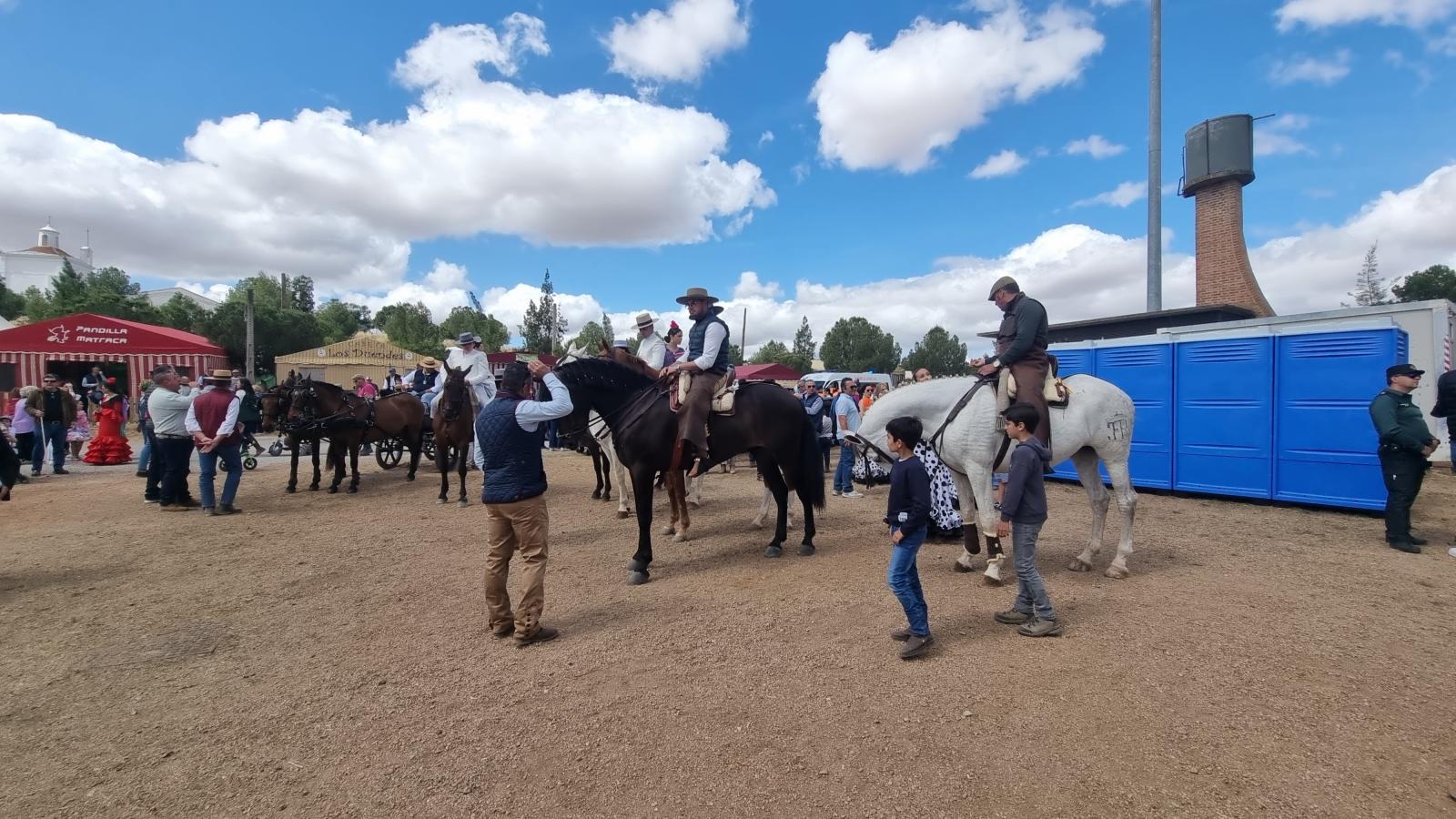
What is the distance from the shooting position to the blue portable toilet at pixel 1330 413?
311 inches

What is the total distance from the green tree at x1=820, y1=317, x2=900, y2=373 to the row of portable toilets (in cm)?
5387

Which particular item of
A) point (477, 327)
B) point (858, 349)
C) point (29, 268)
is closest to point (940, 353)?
point (858, 349)

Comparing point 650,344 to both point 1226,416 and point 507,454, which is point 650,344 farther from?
point 1226,416

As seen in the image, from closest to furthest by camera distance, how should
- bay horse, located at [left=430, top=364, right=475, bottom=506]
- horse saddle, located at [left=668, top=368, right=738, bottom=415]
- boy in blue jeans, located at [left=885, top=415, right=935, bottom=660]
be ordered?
boy in blue jeans, located at [left=885, top=415, right=935, bottom=660]
horse saddle, located at [left=668, top=368, right=738, bottom=415]
bay horse, located at [left=430, top=364, right=475, bottom=506]

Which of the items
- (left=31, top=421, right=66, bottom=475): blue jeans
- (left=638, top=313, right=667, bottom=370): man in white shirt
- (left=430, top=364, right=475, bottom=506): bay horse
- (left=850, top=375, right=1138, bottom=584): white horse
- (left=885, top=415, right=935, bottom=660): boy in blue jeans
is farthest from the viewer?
(left=31, top=421, right=66, bottom=475): blue jeans

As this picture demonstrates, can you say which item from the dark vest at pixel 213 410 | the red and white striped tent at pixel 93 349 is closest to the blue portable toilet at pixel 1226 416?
the dark vest at pixel 213 410

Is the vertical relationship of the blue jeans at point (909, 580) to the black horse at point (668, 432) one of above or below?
below

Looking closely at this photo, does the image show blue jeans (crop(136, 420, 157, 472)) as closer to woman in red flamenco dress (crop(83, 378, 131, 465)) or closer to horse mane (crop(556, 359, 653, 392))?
woman in red flamenco dress (crop(83, 378, 131, 465))

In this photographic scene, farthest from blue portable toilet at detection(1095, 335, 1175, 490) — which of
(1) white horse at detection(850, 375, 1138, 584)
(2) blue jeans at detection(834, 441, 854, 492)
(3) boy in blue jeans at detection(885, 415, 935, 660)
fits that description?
(3) boy in blue jeans at detection(885, 415, 935, 660)

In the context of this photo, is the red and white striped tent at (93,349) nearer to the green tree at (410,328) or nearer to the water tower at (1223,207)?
the green tree at (410,328)

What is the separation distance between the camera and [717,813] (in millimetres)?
2484

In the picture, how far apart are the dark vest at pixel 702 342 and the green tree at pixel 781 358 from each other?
57054 mm

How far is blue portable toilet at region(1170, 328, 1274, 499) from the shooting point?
28.8 feet

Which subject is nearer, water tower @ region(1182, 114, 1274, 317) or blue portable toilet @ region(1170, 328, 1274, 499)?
blue portable toilet @ region(1170, 328, 1274, 499)
